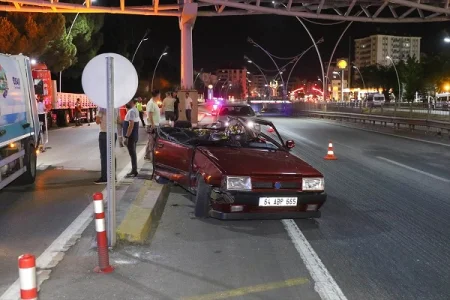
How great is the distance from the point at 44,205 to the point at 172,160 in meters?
2.30

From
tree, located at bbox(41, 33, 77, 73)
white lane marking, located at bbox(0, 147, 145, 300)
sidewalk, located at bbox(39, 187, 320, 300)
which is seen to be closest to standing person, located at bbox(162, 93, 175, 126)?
white lane marking, located at bbox(0, 147, 145, 300)

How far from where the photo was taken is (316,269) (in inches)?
225

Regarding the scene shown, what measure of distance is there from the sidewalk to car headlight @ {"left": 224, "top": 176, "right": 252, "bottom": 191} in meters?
0.64

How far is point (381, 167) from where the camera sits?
1384 cm

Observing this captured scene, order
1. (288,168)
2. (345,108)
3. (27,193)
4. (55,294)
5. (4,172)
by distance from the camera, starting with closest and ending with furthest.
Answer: (55,294) → (288,168) → (4,172) → (27,193) → (345,108)

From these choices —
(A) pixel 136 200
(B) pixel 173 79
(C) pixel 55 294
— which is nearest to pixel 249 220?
(A) pixel 136 200

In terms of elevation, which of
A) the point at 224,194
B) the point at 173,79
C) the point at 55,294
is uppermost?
the point at 173,79

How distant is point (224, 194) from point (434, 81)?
296 feet

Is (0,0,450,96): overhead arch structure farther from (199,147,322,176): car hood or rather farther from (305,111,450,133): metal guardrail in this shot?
(199,147,322,176): car hood

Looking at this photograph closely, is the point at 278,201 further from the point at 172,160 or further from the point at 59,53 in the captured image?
the point at 59,53

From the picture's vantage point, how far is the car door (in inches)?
351

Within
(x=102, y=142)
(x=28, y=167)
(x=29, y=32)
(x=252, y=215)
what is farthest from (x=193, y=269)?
(x=29, y=32)

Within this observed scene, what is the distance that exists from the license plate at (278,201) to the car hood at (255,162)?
36 centimetres

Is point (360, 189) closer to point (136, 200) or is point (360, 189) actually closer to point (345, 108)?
point (136, 200)
